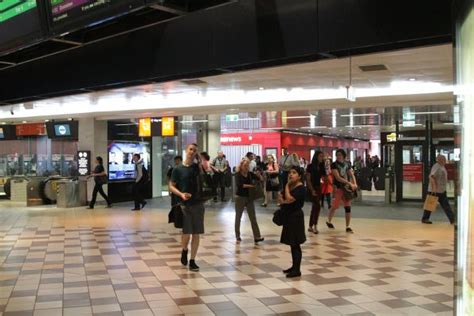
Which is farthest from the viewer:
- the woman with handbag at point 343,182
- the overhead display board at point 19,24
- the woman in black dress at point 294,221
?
the woman with handbag at point 343,182

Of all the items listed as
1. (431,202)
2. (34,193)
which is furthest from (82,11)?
(34,193)

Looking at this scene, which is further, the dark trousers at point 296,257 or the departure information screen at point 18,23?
the dark trousers at point 296,257

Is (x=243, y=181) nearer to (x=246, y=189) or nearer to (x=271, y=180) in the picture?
(x=246, y=189)

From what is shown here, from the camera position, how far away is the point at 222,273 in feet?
22.0

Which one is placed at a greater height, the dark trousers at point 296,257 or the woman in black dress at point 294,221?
the woman in black dress at point 294,221

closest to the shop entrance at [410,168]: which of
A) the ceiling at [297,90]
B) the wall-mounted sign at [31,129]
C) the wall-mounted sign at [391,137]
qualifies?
the wall-mounted sign at [391,137]

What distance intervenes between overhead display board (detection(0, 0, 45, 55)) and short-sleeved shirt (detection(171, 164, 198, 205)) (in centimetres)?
284

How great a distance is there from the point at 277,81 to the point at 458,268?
7976 millimetres

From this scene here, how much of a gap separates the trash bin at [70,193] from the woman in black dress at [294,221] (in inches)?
440

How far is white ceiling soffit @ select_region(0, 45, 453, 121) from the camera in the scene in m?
8.48

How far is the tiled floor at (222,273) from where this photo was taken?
5270mm

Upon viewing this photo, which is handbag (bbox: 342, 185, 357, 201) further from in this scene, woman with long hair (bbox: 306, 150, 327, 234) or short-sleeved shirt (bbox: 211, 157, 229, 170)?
short-sleeved shirt (bbox: 211, 157, 229, 170)

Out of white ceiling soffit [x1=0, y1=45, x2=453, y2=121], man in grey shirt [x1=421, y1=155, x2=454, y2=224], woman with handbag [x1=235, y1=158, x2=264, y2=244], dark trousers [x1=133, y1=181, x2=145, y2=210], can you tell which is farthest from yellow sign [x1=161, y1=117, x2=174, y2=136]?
man in grey shirt [x1=421, y1=155, x2=454, y2=224]

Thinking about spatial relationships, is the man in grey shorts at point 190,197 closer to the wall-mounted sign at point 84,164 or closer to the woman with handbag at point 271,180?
the woman with handbag at point 271,180
